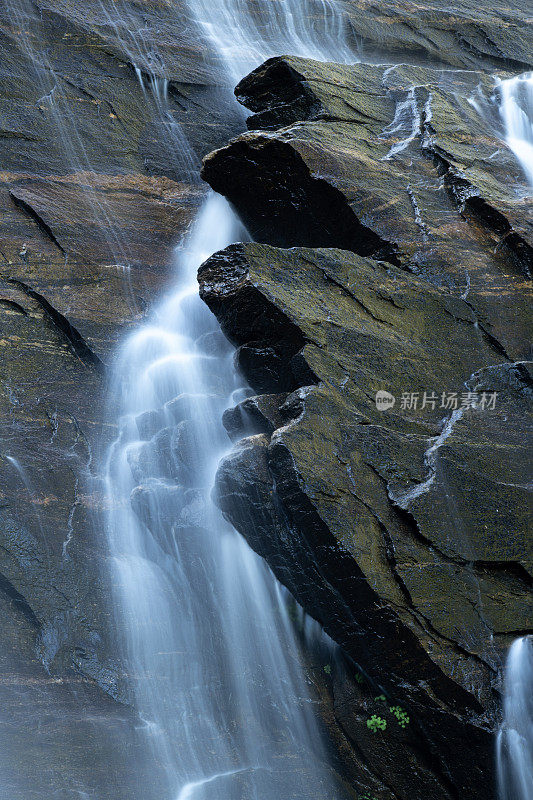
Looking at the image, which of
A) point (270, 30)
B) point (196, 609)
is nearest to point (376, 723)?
point (196, 609)

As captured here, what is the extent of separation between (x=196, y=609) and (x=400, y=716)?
2.20 m

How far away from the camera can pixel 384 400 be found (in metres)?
6.13

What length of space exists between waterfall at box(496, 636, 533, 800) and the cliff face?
0.40 ft

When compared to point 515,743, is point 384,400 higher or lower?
higher

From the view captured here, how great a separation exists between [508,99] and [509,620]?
A: 374 inches

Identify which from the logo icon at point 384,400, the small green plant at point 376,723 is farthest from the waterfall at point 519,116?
the small green plant at point 376,723

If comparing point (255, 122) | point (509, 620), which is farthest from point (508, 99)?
point (509, 620)

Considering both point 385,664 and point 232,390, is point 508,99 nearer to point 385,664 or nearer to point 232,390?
point 232,390

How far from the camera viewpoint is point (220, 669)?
620 cm

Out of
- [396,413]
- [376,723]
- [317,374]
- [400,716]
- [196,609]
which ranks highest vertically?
[317,374]

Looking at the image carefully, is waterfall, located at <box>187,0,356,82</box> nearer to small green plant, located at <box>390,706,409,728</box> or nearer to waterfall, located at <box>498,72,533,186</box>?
waterfall, located at <box>498,72,533,186</box>

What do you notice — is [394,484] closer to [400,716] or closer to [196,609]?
[400,716]

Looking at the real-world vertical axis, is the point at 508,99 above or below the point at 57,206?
above

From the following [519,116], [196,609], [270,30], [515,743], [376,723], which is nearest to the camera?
[515,743]
